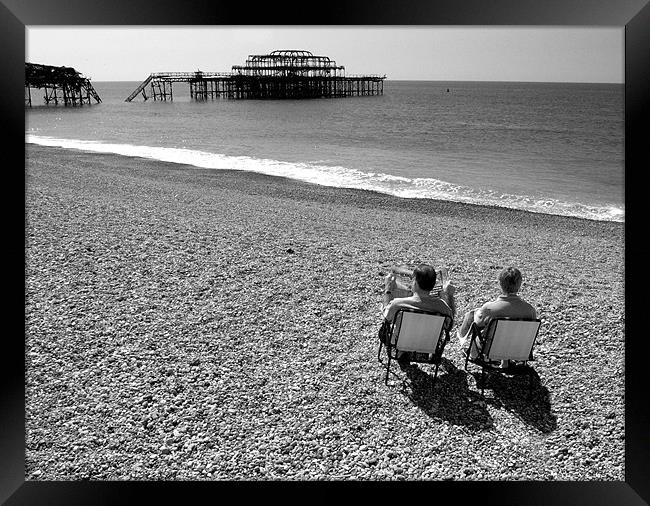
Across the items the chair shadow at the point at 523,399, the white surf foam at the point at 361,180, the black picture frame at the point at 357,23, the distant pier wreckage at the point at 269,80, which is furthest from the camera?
the distant pier wreckage at the point at 269,80

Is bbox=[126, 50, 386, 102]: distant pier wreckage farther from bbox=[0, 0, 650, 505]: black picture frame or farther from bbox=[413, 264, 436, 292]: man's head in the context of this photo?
bbox=[0, 0, 650, 505]: black picture frame

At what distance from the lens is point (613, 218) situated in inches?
590

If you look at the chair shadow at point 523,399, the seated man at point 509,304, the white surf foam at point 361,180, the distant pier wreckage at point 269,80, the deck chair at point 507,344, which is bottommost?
the chair shadow at point 523,399

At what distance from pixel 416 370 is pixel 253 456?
1608mm

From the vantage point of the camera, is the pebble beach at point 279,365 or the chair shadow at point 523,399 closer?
the pebble beach at point 279,365

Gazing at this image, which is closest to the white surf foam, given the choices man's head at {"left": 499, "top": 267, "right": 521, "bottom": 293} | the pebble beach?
the pebble beach

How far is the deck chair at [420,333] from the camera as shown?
4273 mm

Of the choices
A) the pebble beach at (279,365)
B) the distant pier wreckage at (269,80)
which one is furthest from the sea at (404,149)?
the distant pier wreckage at (269,80)

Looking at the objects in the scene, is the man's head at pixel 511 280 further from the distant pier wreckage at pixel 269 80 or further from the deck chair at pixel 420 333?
the distant pier wreckage at pixel 269 80

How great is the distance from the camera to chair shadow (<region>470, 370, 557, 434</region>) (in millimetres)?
4105

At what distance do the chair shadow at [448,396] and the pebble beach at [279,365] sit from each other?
2cm

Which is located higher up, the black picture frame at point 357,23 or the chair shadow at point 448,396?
the black picture frame at point 357,23
